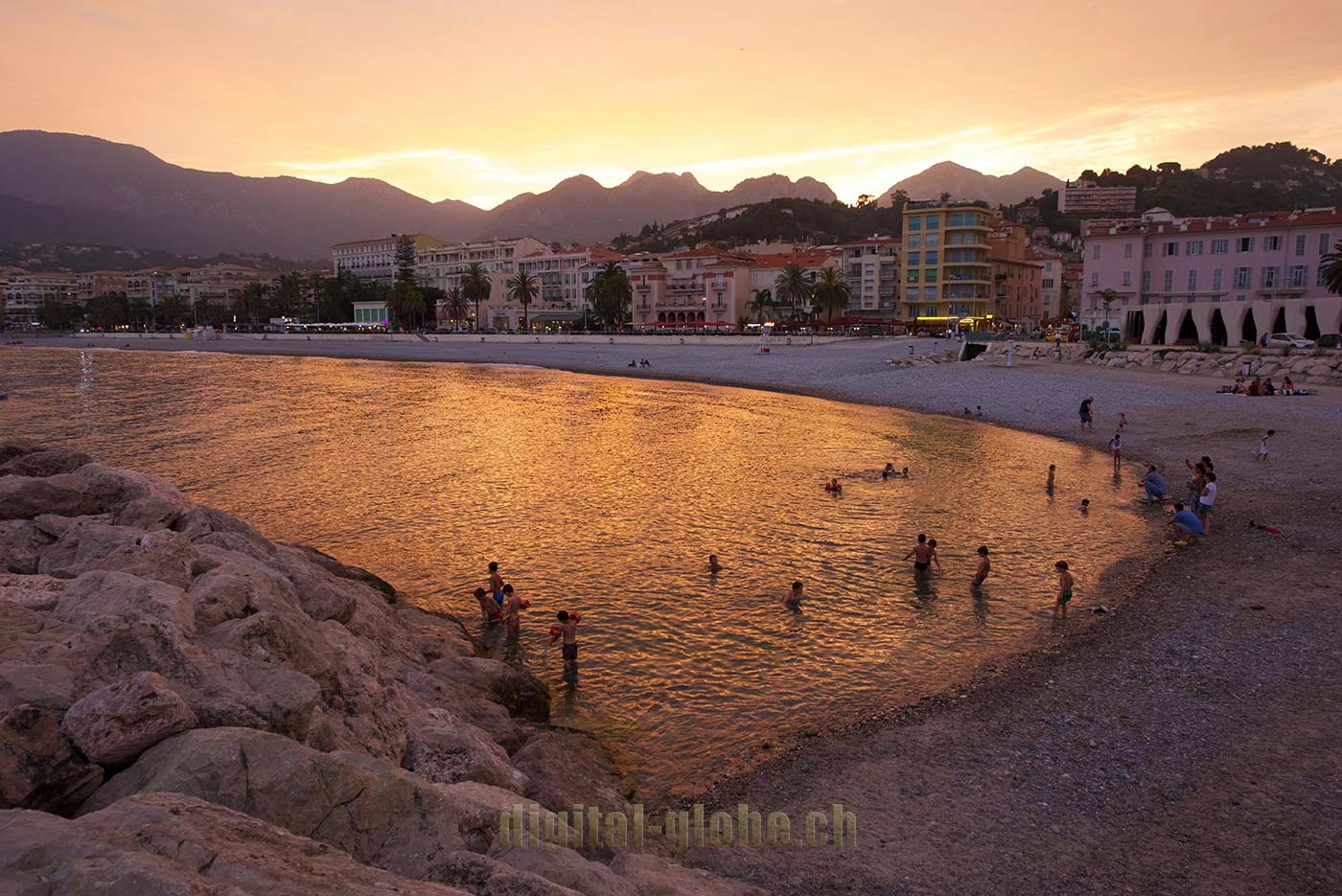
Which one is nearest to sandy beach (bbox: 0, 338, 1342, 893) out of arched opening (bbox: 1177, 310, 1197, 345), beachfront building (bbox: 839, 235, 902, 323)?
arched opening (bbox: 1177, 310, 1197, 345)

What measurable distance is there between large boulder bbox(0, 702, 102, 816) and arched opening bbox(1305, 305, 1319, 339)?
69.8 metres

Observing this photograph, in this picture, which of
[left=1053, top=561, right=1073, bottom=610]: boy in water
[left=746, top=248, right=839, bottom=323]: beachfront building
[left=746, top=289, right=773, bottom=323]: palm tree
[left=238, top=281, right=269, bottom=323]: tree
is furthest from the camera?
[left=238, top=281, right=269, bottom=323]: tree

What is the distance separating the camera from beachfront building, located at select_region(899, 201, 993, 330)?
320 feet

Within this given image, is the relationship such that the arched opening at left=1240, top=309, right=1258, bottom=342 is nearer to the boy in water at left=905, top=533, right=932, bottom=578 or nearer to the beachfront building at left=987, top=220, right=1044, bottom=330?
the beachfront building at left=987, top=220, right=1044, bottom=330

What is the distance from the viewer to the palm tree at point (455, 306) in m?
132

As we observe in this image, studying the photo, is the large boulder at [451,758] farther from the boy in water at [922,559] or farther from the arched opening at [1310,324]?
the arched opening at [1310,324]

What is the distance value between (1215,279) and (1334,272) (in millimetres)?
9903

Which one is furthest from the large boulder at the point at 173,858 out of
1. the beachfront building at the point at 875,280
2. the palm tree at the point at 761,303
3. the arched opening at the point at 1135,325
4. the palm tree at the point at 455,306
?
the palm tree at the point at 455,306

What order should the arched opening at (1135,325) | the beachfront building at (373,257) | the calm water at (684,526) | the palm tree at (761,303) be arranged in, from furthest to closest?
1. the beachfront building at (373,257)
2. the palm tree at (761,303)
3. the arched opening at (1135,325)
4. the calm water at (684,526)

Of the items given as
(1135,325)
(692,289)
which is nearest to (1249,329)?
(1135,325)

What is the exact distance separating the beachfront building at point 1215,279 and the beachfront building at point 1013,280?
2631cm

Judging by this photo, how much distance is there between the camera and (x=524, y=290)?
121250mm

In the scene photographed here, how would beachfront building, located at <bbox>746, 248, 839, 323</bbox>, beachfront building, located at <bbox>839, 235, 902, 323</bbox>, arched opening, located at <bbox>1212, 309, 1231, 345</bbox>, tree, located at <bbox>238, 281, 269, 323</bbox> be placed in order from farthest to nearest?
tree, located at <bbox>238, 281, 269, 323</bbox> < beachfront building, located at <bbox>839, 235, 902, 323</bbox> < beachfront building, located at <bbox>746, 248, 839, 323</bbox> < arched opening, located at <bbox>1212, 309, 1231, 345</bbox>

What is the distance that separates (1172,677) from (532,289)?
408ft
